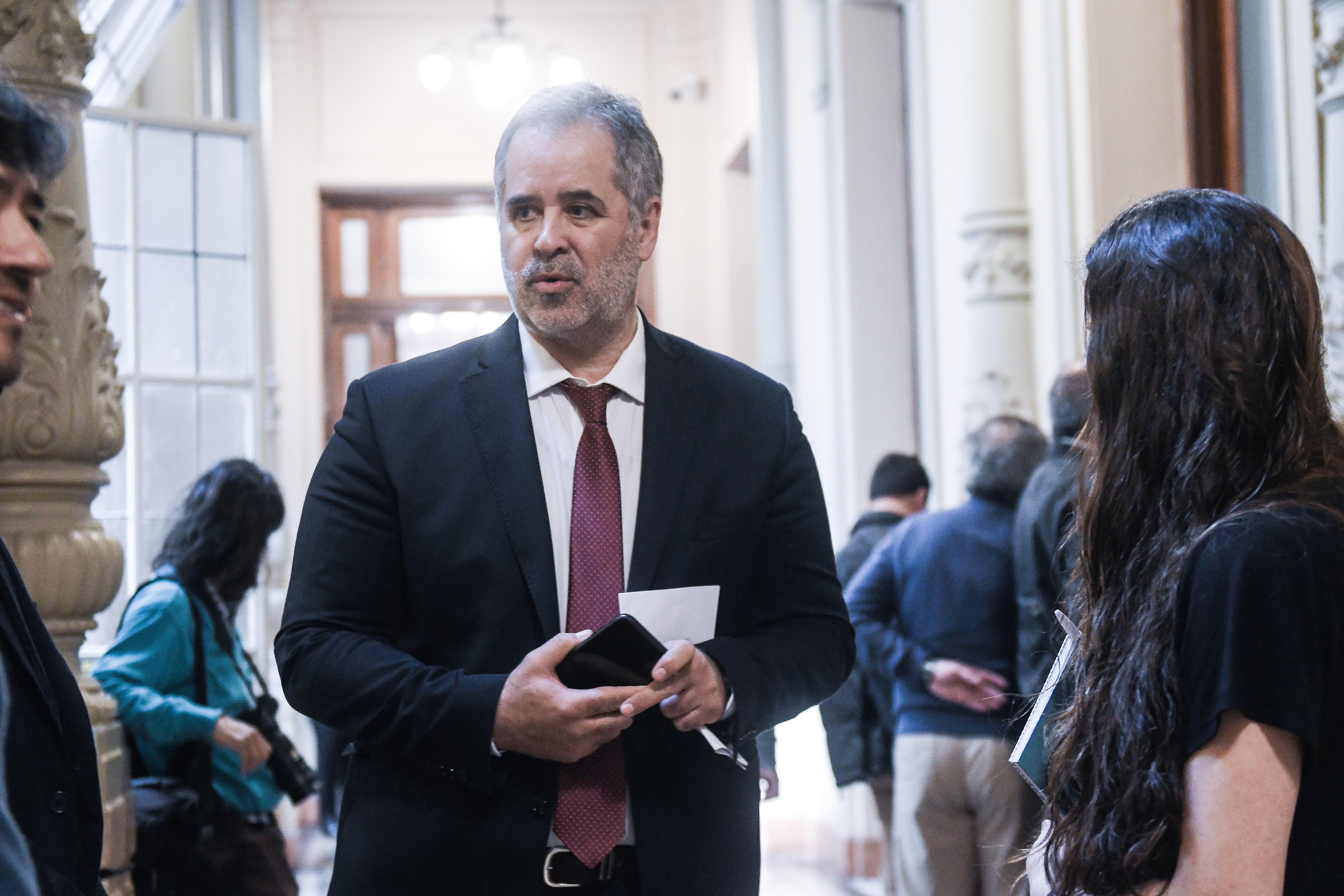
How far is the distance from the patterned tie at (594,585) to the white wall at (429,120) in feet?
34.9

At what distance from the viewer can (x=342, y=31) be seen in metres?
13.1

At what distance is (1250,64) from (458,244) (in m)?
9.51

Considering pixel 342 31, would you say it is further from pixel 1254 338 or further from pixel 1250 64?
pixel 1254 338

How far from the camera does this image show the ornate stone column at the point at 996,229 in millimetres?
6137

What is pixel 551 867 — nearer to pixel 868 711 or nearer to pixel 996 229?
pixel 868 711

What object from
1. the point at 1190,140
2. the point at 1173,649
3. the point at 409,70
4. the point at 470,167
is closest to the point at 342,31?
the point at 409,70

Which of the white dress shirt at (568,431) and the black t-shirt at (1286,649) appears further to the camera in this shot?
the white dress shirt at (568,431)

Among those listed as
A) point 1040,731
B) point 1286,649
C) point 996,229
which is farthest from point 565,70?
point 1286,649

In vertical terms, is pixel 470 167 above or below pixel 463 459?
above

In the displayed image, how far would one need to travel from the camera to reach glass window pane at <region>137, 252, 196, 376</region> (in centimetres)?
567

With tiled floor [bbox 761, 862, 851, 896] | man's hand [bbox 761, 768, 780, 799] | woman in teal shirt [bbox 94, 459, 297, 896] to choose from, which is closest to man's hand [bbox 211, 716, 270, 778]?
woman in teal shirt [bbox 94, 459, 297, 896]

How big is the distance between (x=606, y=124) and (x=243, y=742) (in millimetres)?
2091

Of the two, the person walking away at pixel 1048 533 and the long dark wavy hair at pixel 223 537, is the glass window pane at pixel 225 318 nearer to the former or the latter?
the long dark wavy hair at pixel 223 537

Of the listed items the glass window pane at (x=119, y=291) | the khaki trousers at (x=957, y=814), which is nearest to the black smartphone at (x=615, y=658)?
the khaki trousers at (x=957, y=814)
